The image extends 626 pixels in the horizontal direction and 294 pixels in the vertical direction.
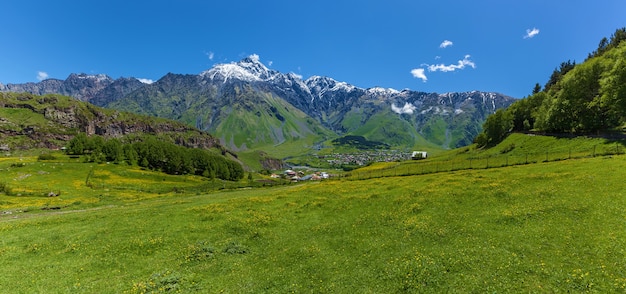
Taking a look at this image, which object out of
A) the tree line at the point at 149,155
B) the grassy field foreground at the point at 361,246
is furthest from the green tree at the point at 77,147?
the grassy field foreground at the point at 361,246

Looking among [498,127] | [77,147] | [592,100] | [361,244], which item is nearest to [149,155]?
[77,147]

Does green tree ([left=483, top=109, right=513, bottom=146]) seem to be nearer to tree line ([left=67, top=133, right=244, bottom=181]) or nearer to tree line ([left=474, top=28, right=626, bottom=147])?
tree line ([left=474, top=28, right=626, bottom=147])

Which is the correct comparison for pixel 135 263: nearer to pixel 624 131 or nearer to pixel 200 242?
pixel 200 242

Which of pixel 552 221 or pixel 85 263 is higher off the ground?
pixel 552 221

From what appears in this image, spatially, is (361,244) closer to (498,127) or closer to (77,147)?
(498,127)

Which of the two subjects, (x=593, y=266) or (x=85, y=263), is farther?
(x=85, y=263)

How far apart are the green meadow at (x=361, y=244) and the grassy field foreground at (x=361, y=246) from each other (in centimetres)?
11

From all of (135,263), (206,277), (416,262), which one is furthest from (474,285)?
(135,263)

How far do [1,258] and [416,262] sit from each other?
3506cm

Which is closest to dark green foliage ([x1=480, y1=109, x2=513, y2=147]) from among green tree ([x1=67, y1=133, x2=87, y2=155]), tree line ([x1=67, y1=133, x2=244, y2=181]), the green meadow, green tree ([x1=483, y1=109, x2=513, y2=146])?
green tree ([x1=483, y1=109, x2=513, y2=146])

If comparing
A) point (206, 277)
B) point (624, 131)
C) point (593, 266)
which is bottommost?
point (206, 277)

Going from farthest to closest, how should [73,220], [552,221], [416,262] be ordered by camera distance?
1. [73,220]
2. [552,221]
3. [416,262]

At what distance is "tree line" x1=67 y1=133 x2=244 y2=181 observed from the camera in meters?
154

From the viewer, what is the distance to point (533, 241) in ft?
72.7
